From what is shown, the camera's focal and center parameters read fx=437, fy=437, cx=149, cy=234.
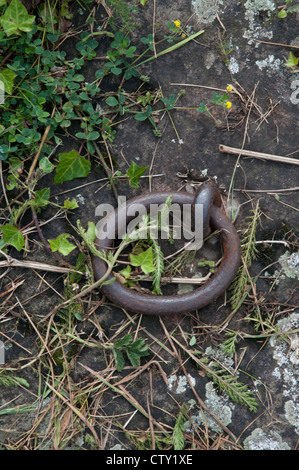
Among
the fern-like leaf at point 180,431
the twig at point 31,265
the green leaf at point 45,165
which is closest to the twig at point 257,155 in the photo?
the green leaf at point 45,165

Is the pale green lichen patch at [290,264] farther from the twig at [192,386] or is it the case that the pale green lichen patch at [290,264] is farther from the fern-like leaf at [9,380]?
the fern-like leaf at [9,380]

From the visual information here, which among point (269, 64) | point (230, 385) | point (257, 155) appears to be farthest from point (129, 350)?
point (269, 64)

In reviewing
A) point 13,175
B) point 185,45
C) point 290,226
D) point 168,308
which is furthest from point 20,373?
point 185,45

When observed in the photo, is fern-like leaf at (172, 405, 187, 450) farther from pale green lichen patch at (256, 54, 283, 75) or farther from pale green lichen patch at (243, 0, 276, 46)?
pale green lichen patch at (243, 0, 276, 46)

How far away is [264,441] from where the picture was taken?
3094 mm

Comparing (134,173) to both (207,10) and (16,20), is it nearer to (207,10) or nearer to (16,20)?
(16,20)

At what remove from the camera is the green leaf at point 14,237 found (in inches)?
120

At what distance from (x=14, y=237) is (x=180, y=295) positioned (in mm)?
1231

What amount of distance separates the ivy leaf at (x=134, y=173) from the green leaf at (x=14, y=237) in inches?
34.2

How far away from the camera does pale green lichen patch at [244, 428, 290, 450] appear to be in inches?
121

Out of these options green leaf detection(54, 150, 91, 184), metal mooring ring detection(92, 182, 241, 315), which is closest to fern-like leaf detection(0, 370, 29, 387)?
metal mooring ring detection(92, 182, 241, 315)

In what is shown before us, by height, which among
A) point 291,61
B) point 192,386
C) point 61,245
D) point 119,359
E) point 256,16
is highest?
point 256,16

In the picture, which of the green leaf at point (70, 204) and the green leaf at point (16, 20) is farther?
the green leaf at point (70, 204)

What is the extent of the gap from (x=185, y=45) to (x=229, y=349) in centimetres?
228
